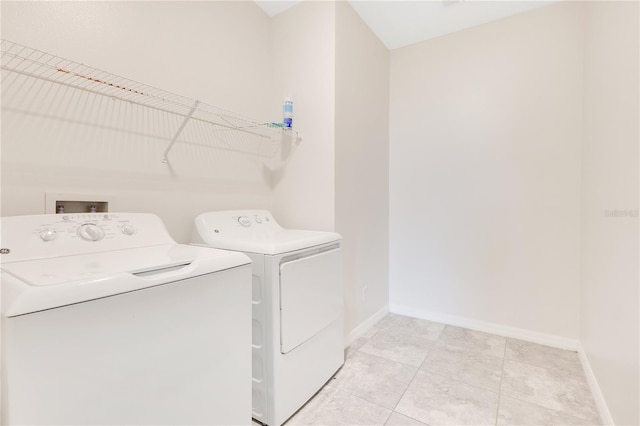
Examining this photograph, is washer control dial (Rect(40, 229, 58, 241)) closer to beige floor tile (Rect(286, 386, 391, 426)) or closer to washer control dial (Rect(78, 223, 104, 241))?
washer control dial (Rect(78, 223, 104, 241))

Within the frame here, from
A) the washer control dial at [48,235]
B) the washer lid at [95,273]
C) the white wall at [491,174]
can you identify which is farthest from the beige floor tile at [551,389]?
the washer control dial at [48,235]

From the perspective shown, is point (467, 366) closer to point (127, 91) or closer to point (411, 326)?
point (411, 326)

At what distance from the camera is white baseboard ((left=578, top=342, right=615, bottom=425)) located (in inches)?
53.6

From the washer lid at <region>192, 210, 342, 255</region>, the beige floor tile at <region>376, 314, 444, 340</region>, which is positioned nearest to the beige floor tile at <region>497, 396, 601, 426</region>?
the beige floor tile at <region>376, 314, 444, 340</region>

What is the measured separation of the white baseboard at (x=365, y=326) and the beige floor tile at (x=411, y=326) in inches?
1.8

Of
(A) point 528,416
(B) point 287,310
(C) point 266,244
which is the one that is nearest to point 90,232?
(C) point 266,244

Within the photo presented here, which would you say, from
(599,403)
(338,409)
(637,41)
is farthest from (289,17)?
(599,403)

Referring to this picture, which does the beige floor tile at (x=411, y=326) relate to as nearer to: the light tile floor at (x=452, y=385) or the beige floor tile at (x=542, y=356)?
the light tile floor at (x=452, y=385)

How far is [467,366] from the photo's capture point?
1.87m

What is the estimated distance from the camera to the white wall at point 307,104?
6.58 feet

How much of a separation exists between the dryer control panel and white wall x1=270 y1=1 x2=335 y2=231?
0.99 m

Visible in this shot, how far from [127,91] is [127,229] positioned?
70 centimetres

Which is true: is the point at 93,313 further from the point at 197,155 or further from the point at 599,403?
the point at 599,403

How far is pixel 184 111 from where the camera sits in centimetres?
173
